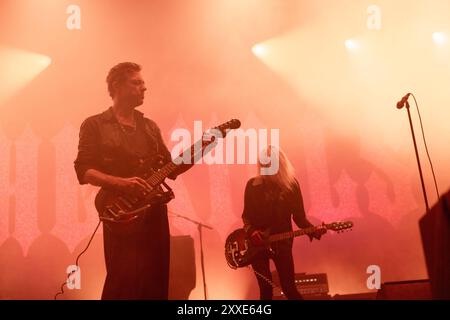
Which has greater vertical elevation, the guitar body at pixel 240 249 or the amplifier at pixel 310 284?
the guitar body at pixel 240 249

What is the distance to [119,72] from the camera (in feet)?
14.1

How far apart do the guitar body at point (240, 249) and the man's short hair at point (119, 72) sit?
5.57 feet

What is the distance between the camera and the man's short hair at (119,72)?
13.9ft

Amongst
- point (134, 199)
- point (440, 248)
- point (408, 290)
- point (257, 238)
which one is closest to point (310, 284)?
point (257, 238)

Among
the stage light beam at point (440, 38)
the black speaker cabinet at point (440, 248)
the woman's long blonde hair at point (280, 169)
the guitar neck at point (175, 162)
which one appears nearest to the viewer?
the black speaker cabinet at point (440, 248)

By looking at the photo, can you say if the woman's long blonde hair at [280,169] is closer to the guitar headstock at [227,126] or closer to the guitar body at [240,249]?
the guitar headstock at [227,126]

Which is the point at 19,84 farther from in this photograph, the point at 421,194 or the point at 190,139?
the point at 421,194

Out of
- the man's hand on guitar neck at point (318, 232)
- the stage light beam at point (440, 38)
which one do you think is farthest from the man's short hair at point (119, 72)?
the stage light beam at point (440, 38)

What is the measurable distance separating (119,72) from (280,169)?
1755 mm

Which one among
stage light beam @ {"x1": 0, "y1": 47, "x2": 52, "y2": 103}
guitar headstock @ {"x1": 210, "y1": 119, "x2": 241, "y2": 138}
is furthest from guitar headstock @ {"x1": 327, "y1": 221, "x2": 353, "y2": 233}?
stage light beam @ {"x1": 0, "y1": 47, "x2": 52, "y2": 103}

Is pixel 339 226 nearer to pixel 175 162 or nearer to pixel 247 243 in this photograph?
pixel 247 243

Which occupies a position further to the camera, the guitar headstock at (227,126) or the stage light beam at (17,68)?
the stage light beam at (17,68)

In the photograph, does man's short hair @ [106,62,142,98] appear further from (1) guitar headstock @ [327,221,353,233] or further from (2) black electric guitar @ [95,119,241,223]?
A: (1) guitar headstock @ [327,221,353,233]

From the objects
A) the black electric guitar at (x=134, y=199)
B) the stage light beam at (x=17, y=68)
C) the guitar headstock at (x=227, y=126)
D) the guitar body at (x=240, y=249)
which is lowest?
the guitar body at (x=240, y=249)
